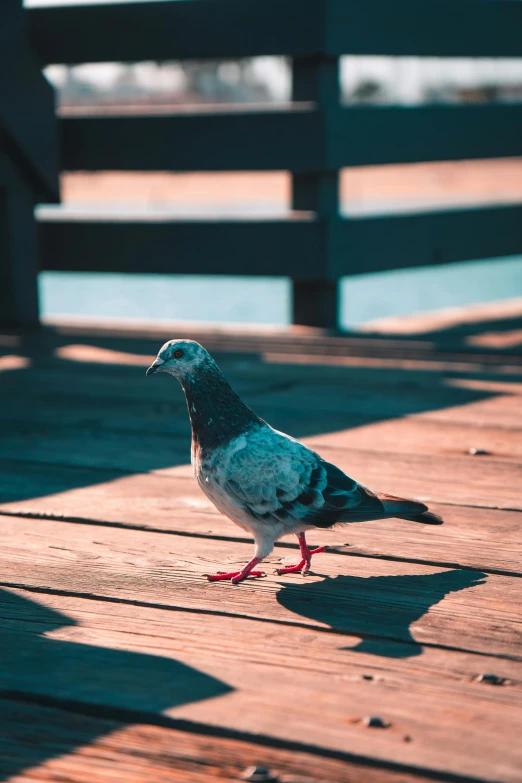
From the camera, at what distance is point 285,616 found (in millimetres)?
2316

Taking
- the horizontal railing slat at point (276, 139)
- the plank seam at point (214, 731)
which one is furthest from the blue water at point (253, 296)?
the plank seam at point (214, 731)

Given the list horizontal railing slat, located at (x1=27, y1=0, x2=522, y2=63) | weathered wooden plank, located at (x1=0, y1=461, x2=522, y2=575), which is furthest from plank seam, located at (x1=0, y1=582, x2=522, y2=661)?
horizontal railing slat, located at (x1=27, y1=0, x2=522, y2=63)

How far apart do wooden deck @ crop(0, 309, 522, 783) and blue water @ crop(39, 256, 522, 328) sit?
4645 mm

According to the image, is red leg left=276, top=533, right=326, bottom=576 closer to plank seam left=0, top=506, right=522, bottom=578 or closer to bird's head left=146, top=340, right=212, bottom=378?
plank seam left=0, top=506, right=522, bottom=578

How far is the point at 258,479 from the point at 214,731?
2.65 feet

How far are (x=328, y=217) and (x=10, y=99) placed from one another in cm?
177

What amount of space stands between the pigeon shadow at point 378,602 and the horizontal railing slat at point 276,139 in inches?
146

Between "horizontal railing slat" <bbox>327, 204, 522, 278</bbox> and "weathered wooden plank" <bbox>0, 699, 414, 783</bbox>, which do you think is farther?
"horizontal railing slat" <bbox>327, 204, 522, 278</bbox>

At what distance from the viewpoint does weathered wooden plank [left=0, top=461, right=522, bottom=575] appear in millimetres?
2732

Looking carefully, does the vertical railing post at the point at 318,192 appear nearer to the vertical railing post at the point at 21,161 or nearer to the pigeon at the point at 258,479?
the vertical railing post at the point at 21,161

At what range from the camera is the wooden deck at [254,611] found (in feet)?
5.70

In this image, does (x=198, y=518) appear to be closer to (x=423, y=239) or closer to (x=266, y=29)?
(x=266, y=29)

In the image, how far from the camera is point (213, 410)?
2.63 metres

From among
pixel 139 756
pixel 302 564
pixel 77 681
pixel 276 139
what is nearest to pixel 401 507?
pixel 302 564
